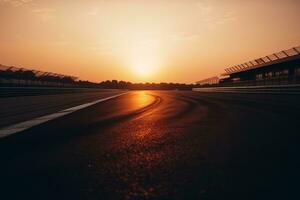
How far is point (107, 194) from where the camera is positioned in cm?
271

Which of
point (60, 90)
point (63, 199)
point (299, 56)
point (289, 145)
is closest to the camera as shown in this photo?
point (63, 199)

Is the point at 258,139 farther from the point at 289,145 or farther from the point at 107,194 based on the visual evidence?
the point at 107,194

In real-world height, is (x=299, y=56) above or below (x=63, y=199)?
above

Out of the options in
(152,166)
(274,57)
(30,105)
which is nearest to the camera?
(152,166)

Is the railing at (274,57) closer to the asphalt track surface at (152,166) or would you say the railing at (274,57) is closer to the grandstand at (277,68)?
the grandstand at (277,68)

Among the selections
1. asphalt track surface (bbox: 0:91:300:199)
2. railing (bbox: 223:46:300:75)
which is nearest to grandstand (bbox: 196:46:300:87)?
railing (bbox: 223:46:300:75)

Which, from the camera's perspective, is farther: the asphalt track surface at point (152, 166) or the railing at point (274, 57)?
the railing at point (274, 57)

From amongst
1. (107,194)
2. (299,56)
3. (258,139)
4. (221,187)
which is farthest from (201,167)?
(299,56)

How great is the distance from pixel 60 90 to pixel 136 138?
37.8 m

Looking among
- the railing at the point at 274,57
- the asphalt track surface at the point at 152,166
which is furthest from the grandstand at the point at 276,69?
the asphalt track surface at the point at 152,166

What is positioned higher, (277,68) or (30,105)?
(277,68)

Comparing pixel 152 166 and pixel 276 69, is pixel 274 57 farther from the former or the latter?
pixel 152 166

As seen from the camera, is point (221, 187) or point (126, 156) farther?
point (126, 156)

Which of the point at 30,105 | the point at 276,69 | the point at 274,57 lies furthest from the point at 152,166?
the point at 276,69
